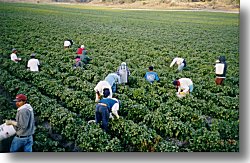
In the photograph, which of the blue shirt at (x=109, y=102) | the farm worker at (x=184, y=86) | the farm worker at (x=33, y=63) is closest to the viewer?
the blue shirt at (x=109, y=102)

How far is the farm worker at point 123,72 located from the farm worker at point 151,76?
1.32 feet

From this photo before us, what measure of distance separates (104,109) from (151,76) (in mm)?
1416

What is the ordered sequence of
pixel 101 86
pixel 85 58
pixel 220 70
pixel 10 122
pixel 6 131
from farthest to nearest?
pixel 85 58 → pixel 220 70 → pixel 101 86 → pixel 6 131 → pixel 10 122

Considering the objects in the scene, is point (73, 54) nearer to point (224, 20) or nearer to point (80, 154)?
point (80, 154)

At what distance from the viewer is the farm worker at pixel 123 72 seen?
22.7ft

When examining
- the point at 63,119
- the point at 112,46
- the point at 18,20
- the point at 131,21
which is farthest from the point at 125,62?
the point at 18,20

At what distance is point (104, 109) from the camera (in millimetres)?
6070

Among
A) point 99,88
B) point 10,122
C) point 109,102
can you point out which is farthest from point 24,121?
point 99,88

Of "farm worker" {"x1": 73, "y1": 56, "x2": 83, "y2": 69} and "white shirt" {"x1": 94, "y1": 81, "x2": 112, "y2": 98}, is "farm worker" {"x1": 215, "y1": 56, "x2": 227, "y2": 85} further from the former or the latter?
"farm worker" {"x1": 73, "y1": 56, "x2": 83, "y2": 69}

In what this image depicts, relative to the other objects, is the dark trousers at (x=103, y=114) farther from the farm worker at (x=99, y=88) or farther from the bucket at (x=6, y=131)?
the bucket at (x=6, y=131)

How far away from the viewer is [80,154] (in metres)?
6.07

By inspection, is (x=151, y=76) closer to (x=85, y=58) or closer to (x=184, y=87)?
(x=184, y=87)

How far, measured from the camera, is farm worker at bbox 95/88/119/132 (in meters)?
6.07

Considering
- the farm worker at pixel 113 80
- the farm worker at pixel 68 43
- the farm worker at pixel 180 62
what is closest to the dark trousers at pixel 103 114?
the farm worker at pixel 113 80
